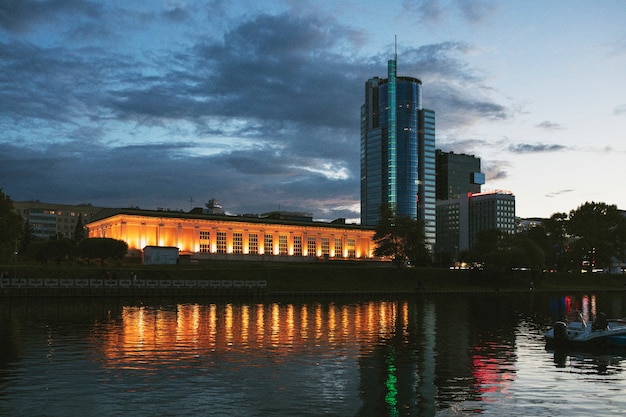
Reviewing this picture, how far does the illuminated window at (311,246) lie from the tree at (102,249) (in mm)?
65070

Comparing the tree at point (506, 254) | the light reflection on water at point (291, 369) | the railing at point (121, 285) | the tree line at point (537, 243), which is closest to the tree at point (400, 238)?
the tree line at point (537, 243)

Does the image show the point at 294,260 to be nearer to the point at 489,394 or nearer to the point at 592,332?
the point at 592,332

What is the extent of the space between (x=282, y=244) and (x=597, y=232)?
91902 millimetres

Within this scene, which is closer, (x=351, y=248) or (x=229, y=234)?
(x=229, y=234)

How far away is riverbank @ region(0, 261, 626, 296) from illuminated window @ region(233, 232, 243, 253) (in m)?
37.8

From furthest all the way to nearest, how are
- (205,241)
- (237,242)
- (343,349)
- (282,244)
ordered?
(282,244), (237,242), (205,241), (343,349)

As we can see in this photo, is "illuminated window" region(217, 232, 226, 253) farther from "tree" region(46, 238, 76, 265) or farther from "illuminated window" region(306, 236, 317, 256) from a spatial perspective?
"tree" region(46, 238, 76, 265)

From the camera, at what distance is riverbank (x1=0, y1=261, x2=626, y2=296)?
3590 inches

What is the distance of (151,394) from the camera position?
26.4m

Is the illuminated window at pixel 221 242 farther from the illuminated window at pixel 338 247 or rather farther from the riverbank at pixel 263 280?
the illuminated window at pixel 338 247

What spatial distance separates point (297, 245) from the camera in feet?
591

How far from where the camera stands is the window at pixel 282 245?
176 metres

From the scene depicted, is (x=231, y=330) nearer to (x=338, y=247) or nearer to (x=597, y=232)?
(x=338, y=247)

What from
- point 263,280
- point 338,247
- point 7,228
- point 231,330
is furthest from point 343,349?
point 338,247
